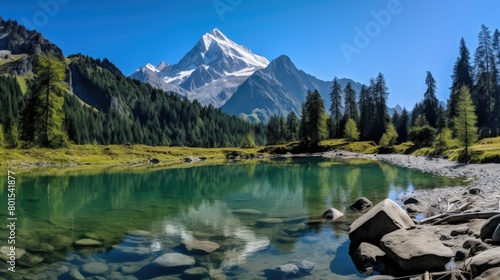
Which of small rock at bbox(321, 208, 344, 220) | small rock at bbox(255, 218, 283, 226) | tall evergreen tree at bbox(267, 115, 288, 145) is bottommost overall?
small rock at bbox(255, 218, 283, 226)

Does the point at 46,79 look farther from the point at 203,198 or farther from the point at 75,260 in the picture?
the point at 75,260

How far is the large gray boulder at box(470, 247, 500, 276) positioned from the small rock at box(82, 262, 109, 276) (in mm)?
13036

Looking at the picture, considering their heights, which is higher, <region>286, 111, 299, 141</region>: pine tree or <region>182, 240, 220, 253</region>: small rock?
<region>286, 111, 299, 141</region>: pine tree

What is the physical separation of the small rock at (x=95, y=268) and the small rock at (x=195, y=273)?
334 cm

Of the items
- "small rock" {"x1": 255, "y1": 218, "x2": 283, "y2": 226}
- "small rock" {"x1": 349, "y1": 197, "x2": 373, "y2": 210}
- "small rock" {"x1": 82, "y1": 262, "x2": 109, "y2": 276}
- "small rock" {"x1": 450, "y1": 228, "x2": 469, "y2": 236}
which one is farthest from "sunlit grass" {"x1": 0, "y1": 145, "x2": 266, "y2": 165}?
"small rock" {"x1": 450, "y1": 228, "x2": 469, "y2": 236}

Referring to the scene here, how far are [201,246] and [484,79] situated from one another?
378 feet

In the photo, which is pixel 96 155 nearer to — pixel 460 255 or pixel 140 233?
pixel 140 233

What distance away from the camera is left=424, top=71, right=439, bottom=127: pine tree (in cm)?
11700

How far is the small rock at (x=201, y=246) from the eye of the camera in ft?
52.9

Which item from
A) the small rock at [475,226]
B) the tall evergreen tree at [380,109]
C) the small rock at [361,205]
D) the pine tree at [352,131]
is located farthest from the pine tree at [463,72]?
the small rock at [475,226]

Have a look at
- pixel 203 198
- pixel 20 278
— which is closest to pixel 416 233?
pixel 20 278

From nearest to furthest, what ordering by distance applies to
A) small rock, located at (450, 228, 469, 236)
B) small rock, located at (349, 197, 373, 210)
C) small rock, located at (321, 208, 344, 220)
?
small rock, located at (450, 228, 469, 236), small rock, located at (321, 208, 344, 220), small rock, located at (349, 197, 373, 210)

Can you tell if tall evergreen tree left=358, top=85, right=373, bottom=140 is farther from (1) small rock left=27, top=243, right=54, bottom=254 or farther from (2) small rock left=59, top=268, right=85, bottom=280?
(2) small rock left=59, top=268, right=85, bottom=280

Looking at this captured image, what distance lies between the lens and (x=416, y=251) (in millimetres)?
12188
